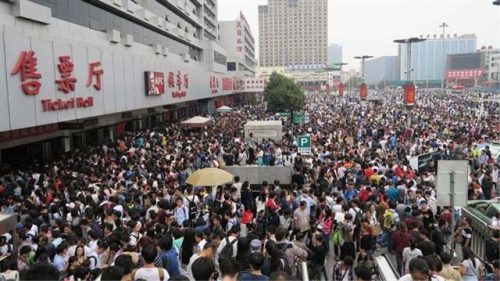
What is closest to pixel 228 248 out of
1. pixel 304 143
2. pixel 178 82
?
pixel 304 143

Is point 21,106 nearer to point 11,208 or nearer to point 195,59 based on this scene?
point 11,208

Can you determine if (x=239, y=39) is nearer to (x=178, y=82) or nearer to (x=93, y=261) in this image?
(x=178, y=82)

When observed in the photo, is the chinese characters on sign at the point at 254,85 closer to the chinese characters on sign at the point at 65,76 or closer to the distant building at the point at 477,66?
the chinese characters on sign at the point at 65,76

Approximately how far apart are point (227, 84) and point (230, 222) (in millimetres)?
47228

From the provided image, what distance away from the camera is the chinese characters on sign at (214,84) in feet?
142

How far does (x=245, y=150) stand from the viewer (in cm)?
1866

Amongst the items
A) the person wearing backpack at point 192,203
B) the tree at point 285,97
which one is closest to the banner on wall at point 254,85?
the tree at point 285,97

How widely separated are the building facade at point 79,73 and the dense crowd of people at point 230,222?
1.58m

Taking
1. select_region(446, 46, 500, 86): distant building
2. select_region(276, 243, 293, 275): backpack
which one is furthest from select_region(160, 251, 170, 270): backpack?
select_region(446, 46, 500, 86): distant building

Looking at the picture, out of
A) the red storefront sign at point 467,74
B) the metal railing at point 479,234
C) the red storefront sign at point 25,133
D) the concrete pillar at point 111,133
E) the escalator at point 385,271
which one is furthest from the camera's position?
the red storefront sign at point 467,74

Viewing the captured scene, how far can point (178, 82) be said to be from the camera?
97.3 feet

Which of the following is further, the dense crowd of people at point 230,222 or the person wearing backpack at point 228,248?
the person wearing backpack at point 228,248

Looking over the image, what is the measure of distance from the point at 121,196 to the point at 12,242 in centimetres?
329

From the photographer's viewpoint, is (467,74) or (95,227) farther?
(467,74)
